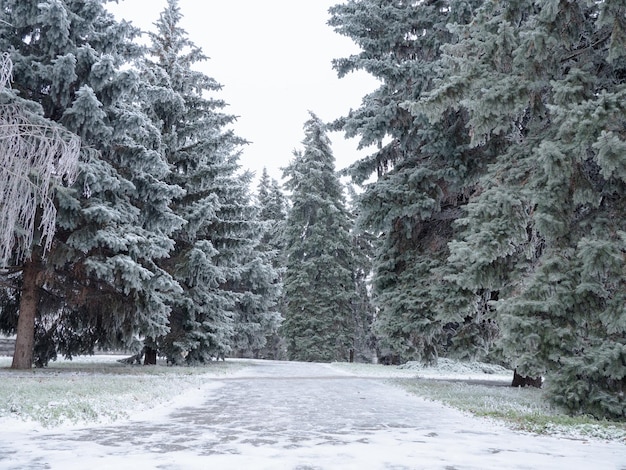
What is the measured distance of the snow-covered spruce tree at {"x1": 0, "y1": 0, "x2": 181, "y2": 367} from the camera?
12.9 m

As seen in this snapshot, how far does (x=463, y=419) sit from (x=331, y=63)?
1103 centimetres

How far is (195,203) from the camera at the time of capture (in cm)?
1936

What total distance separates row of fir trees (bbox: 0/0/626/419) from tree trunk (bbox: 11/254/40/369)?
0.18 feet

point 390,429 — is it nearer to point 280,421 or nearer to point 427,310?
point 280,421

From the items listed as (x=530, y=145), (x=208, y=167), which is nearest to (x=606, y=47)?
(x=530, y=145)

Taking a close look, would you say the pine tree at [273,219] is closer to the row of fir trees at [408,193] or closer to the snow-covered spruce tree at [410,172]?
the row of fir trees at [408,193]

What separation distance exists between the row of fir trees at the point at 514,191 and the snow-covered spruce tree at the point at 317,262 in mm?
21935

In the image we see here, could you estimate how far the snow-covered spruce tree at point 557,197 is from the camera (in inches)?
267

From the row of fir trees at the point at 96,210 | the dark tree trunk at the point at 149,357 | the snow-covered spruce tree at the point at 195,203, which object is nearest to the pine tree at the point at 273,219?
the snow-covered spruce tree at the point at 195,203

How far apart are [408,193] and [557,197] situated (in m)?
5.39

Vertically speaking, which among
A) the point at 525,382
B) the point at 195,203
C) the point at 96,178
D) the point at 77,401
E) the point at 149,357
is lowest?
the point at 525,382

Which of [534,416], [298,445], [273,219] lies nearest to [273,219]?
[273,219]

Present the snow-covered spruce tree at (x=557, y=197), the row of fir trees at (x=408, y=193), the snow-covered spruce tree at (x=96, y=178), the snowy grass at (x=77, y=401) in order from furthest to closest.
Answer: the snow-covered spruce tree at (x=96, y=178)
the row of fir trees at (x=408, y=193)
the snow-covered spruce tree at (x=557, y=197)
the snowy grass at (x=77, y=401)

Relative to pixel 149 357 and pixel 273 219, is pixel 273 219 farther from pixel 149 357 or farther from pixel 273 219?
pixel 149 357
